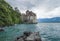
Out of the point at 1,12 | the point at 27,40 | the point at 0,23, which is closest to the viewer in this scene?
the point at 27,40

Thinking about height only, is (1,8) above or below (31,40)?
above

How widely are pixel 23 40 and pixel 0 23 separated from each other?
183 ft

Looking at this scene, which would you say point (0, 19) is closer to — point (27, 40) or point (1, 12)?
point (1, 12)

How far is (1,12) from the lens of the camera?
341 ft

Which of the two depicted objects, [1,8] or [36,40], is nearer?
[36,40]

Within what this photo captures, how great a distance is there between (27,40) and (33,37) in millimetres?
2319

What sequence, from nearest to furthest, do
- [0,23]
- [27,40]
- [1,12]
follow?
[27,40]
[0,23]
[1,12]

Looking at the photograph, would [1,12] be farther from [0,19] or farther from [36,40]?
[36,40]

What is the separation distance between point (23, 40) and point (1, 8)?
75321 millimetres

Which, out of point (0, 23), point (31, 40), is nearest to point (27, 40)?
point (31, 40)

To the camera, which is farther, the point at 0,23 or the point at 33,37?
the point at 0,23

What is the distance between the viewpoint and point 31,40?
36.7 m

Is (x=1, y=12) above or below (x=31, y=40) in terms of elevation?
above

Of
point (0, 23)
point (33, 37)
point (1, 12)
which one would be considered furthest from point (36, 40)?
point (1, 12)
